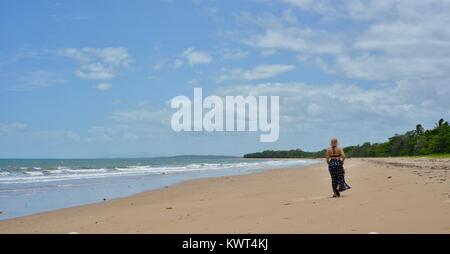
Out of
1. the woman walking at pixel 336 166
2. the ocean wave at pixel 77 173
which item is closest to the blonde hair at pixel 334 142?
the woman walking at pixel 336 166

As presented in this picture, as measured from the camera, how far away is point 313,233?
24.7 feet

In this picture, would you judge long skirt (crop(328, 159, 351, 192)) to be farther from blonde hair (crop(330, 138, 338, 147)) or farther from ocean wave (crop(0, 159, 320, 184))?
ocean wave (crop(0, 159, 320, 184))

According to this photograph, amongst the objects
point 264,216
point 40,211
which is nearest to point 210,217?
point 264,216

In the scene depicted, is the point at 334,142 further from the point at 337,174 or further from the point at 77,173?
the point at 77,173

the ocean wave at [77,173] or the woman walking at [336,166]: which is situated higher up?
the woman walking at [336,166]

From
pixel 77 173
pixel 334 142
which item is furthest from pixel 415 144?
pixel 334 142

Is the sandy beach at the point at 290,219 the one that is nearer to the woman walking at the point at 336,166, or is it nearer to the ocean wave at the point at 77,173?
the woman walking at the point at 336,166

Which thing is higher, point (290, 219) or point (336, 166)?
point (336, 166)

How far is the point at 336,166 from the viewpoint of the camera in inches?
533

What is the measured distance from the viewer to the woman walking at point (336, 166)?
44.0 feet
